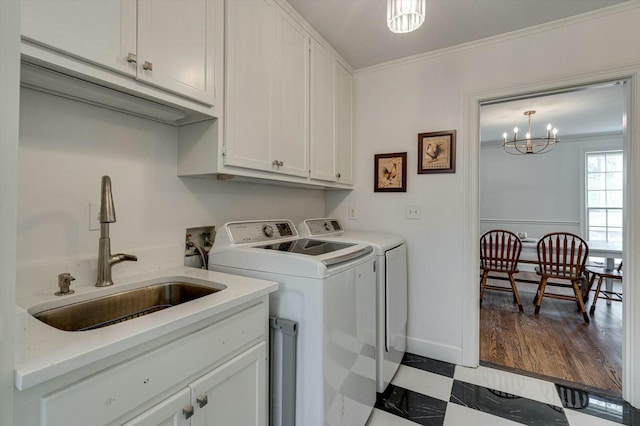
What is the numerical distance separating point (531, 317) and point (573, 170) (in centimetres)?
367

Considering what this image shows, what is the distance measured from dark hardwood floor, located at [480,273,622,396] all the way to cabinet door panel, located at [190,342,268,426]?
189 centimetres

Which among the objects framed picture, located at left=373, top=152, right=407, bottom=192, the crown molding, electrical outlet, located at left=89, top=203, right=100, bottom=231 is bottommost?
electrical outlet, located at left=89, top=203, right=100, bottom=231

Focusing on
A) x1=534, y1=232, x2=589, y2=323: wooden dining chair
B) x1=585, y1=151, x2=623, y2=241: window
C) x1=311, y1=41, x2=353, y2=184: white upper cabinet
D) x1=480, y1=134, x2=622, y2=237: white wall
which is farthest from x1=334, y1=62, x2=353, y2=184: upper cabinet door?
x1=585, y1=151, x2=623, y2=241: window

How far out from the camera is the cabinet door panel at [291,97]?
1.67 metres

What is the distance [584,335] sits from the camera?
266cm

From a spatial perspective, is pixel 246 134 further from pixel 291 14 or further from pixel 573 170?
pixel 573 170

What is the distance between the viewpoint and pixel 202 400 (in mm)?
870

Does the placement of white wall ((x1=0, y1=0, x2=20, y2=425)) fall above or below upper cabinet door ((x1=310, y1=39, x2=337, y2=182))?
below

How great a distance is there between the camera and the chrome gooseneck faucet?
1069mm

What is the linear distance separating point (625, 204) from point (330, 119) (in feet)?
6.49

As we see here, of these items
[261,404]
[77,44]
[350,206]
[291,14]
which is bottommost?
[261,404]

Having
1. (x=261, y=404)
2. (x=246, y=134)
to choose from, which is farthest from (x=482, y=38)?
(x=261, y=404)

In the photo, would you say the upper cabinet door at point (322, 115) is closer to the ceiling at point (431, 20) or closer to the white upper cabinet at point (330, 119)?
the white upper cabinet at point (330, 119)

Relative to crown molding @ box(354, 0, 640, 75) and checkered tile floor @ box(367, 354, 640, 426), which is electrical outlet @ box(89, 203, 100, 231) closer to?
checkered tile floor @ box(367, 354, 640, 426)
